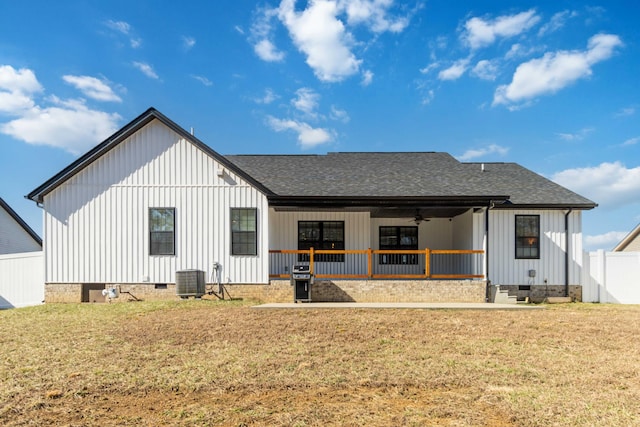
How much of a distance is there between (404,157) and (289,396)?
14238mm

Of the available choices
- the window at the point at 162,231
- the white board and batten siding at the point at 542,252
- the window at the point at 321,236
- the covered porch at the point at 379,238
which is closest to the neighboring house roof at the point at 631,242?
the white board and batten siding at the point at 542,252

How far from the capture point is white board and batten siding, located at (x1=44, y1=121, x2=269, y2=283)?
520 inches

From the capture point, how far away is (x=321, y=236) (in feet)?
50.6

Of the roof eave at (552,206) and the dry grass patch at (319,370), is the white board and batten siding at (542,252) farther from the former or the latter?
the dry grass patch at (319,370)

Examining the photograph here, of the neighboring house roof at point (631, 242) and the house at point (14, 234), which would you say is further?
the neighboring house roof at point (631, 242)

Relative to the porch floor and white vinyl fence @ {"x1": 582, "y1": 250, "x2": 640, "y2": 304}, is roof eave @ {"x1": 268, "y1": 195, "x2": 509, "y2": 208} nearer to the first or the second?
the porch floor

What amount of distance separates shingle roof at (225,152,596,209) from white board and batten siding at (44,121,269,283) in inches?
82.1

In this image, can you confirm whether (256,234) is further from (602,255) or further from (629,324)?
(602,255)

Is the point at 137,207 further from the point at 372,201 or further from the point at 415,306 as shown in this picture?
the point at 415,306

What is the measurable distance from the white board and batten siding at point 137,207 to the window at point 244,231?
0.47 ft

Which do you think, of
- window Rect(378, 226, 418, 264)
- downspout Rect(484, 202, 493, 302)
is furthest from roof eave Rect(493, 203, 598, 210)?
window Rect(378, 226, 418, 264)

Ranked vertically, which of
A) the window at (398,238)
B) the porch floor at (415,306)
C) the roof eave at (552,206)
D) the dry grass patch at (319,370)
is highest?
the roof eave at (552,206)

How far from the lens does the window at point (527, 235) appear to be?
1406 cm

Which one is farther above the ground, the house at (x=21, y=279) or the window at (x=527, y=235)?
the window at (x=527, y=235)
